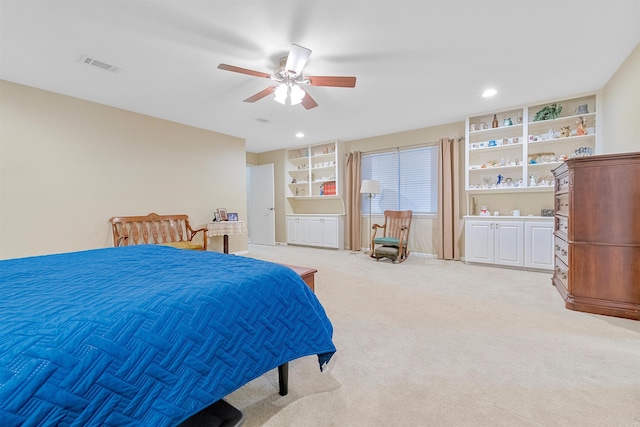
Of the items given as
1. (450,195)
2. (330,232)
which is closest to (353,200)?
(330,232)

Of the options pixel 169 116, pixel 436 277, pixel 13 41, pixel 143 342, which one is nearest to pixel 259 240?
pixel 169 116

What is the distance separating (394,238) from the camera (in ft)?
17.2

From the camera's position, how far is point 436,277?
3.94 meters

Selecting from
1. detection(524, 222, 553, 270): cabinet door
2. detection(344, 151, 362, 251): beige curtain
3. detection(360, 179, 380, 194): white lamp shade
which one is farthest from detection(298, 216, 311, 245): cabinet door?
detection(524, 222, 553, 270): cabinet door

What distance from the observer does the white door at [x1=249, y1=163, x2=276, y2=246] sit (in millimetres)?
7359

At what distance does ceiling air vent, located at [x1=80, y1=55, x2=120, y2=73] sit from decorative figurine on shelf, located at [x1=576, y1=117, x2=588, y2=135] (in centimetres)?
591

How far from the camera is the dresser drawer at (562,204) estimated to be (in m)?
2.92

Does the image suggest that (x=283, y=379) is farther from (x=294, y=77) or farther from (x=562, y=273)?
(x=562, y=273)

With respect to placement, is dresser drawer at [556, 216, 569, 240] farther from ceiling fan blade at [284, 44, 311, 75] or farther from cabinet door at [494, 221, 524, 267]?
ceiling fan blade at [284, 44, 311, 75]

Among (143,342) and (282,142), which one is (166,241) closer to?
(282,142)

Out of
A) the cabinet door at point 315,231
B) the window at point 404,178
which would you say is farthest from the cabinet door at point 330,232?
the window at point 404,178

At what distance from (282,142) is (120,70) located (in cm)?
378

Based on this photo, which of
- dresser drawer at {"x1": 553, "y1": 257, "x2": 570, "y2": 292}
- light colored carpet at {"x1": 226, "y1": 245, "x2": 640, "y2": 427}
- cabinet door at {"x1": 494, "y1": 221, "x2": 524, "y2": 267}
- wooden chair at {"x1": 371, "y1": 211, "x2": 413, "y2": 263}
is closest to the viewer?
light colored carpet at {"x1": 226, "y1": 245, "x2": 640, "y2": 427}

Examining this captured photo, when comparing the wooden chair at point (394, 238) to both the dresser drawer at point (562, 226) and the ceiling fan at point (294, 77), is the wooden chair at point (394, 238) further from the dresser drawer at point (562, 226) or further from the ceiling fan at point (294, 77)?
the ceiling fan at point (294, 77)
